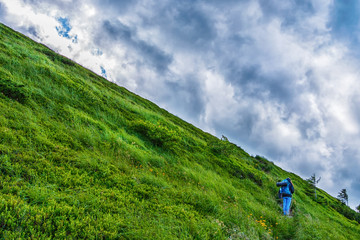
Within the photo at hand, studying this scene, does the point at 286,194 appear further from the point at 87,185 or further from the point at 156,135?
the point at 87,185

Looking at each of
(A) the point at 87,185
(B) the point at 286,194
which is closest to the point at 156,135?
(A) the point at 87,185

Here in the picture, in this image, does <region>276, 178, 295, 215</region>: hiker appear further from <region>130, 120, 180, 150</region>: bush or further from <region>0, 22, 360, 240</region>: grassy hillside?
<region>130, 120, 180, 150</region>: bush

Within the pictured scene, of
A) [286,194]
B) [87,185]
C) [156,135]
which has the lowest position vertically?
[87,185]

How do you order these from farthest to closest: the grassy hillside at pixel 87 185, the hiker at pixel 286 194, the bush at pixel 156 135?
the bush at pixel 156 135 < the hiker at pixel 286 194 < the grassy hillside at pixel 87 185

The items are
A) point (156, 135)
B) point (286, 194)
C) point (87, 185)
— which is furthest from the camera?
point (156, 135)

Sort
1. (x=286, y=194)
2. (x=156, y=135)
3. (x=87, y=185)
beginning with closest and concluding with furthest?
(x=87, y=185), (x=286, y=194), (x=156, y=135)

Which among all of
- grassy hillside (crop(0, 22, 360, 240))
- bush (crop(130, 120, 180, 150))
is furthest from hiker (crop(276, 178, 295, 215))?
bush (crop(130, 120, 180, 150))

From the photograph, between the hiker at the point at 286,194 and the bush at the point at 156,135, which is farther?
the bush at the point at 156,135

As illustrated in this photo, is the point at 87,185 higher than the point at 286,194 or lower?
lower

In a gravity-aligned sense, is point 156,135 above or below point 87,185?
above

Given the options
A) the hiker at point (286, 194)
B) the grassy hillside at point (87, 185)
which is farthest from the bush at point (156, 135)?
the hiker at point (286, 194)

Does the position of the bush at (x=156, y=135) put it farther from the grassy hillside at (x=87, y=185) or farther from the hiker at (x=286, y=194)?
the hiker at (x=286, y=194)

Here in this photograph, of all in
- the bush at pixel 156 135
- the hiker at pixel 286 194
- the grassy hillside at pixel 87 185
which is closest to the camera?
the grassy hillside at pixel 87 185

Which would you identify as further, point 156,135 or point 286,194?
point 156,135
